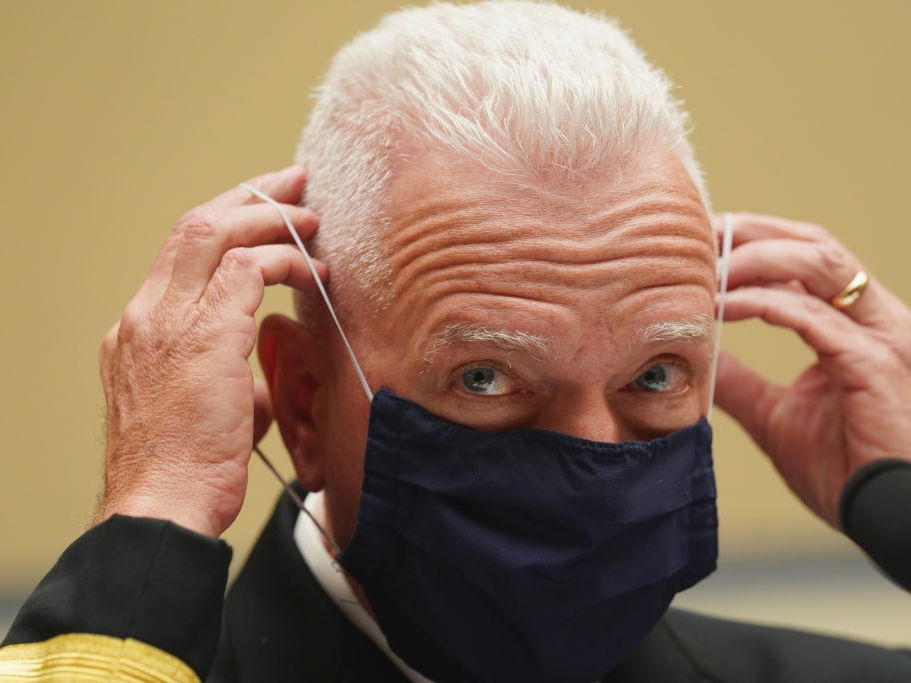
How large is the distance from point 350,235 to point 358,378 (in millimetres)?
214

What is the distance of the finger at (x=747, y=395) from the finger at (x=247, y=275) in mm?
1000

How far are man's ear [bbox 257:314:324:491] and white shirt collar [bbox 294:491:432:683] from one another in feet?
0.39

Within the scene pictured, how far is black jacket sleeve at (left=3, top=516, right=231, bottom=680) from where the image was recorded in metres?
1.69

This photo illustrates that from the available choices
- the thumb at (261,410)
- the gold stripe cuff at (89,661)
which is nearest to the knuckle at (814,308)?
the thumb at (261,410)

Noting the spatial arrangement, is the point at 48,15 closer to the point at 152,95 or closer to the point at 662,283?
the point at 152,95

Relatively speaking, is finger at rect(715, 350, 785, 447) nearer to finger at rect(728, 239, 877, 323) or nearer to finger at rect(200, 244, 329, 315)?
finger at rect(728, 239, 877, 323)

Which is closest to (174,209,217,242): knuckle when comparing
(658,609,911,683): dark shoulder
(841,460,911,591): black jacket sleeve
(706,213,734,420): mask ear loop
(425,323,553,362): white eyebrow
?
(425,323,553,362): white eyebrow

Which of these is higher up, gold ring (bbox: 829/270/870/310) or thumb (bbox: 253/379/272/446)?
gold ring (bbox: 829/270/870/310)

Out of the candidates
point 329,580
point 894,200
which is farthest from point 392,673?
point 894,200

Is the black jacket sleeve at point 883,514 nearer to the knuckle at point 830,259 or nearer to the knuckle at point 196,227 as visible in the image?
the knuckle at point 830,259

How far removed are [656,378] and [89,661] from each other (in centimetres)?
88

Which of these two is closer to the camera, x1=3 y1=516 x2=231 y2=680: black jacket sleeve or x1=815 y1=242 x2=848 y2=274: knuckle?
x1=3 y1=516 x2=231 y2=680: black jacket sleeve

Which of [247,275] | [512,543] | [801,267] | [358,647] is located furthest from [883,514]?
[247,275]

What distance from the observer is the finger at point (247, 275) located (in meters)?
1.88
